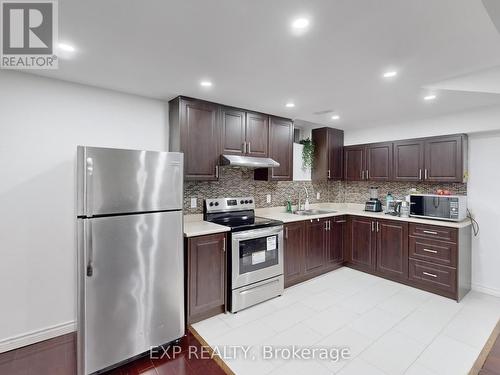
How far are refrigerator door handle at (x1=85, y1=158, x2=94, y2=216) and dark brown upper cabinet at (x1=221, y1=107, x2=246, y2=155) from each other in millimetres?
1561

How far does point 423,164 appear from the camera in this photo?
3674mm

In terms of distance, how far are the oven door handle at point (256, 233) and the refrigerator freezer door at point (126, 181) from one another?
813 mm

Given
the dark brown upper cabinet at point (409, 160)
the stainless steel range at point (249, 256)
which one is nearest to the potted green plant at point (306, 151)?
the dark brown upper cabinet at point (409, 160)

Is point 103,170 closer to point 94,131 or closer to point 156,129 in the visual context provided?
point 94,131

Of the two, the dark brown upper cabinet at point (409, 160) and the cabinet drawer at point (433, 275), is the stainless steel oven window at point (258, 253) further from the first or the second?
the dark brown upper cabinet at point (409, 160)

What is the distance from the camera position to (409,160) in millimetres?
3824

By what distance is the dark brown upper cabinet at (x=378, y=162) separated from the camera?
4062 mm

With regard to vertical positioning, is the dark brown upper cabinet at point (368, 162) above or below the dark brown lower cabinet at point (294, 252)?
above

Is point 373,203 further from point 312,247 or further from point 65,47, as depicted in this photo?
point 65,47

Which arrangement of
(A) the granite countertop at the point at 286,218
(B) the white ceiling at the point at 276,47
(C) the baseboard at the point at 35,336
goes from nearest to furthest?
(B) the white ceiling at the point at 276,47 → (C) the baseboard at the point at 35,336 → (A) the granite countertop at the point at 286,218

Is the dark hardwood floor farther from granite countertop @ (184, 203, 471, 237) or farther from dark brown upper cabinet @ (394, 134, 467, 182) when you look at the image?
dark brown upper cabinet @ (394, 134, 467, 182)

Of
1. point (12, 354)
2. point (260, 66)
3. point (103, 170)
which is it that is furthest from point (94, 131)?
point (12, 354)

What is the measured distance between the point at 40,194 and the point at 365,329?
3405 millimetres

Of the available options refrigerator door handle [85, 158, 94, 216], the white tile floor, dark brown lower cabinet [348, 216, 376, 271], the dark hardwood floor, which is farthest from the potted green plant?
refrigerator door handle [85, 158, 94, 216]
